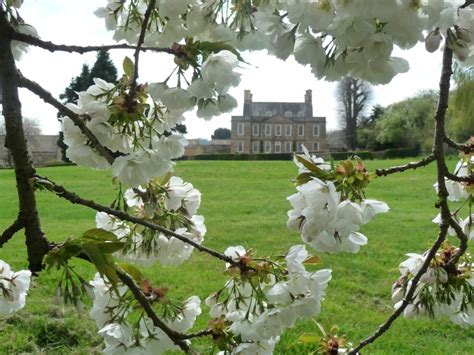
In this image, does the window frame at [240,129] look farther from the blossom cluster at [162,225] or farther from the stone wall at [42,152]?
the blossom cluster at [162,225]

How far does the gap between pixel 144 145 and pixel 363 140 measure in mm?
→ 50298

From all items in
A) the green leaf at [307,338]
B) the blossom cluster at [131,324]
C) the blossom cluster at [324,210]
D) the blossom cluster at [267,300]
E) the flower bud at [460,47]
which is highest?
the flower bud at [460,47]

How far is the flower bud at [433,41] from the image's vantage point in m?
1.04

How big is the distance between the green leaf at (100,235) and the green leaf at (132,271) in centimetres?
34

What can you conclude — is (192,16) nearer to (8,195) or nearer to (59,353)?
(59,353)

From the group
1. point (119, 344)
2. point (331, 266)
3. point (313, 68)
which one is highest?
point (313, 68)

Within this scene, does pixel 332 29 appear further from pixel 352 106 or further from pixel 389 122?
pixel 352 106

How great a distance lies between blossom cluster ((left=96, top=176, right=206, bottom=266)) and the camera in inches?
68.8

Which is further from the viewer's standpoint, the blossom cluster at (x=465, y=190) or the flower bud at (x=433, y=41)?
the blossom cluster at (x=465, y=190)

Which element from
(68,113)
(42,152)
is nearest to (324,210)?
(68,113)

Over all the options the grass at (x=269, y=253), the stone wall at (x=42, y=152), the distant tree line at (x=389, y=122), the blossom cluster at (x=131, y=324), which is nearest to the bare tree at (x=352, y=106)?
the distant tree line at (x=389, y=122)

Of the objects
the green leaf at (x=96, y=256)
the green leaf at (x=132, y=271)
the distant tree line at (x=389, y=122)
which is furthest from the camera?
the distant tree line at (x=389, y=122)

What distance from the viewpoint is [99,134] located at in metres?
1.41

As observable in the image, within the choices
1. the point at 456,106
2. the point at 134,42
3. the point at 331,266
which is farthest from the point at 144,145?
the point at 456,106
